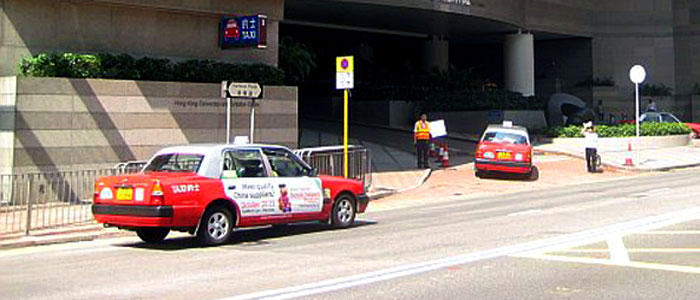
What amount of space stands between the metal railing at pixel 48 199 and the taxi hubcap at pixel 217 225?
3969 mm

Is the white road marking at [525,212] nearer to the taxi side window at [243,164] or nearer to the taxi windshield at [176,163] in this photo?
the taxi side window at [243,164]

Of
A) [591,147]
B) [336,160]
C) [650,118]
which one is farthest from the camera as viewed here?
[650,118]

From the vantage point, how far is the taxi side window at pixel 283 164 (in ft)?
41.1

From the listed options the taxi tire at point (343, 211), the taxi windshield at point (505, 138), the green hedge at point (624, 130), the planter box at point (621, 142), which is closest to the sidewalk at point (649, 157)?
the planter box at point (621, 142)

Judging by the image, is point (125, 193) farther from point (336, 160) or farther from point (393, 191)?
point (393, 191)

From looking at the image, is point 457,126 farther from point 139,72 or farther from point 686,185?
point 139,72

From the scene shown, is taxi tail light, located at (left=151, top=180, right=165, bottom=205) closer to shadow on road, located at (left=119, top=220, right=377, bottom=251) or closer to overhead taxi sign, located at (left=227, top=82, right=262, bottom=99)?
shadow on road, located at (left=119, top=220, right=377, bottom=251)

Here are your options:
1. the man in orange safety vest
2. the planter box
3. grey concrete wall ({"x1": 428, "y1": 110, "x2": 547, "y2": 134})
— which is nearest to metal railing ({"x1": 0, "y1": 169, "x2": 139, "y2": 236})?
the man in orange safety vest

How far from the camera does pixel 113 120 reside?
18.3m

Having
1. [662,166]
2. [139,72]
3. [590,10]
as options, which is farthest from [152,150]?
[590,10]

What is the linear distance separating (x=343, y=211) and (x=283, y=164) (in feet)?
5.40

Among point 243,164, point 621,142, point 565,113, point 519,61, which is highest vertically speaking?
point 519,61

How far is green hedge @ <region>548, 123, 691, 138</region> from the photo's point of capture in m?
34.6

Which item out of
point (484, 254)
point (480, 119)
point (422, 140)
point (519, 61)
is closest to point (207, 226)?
point (484, 254)
